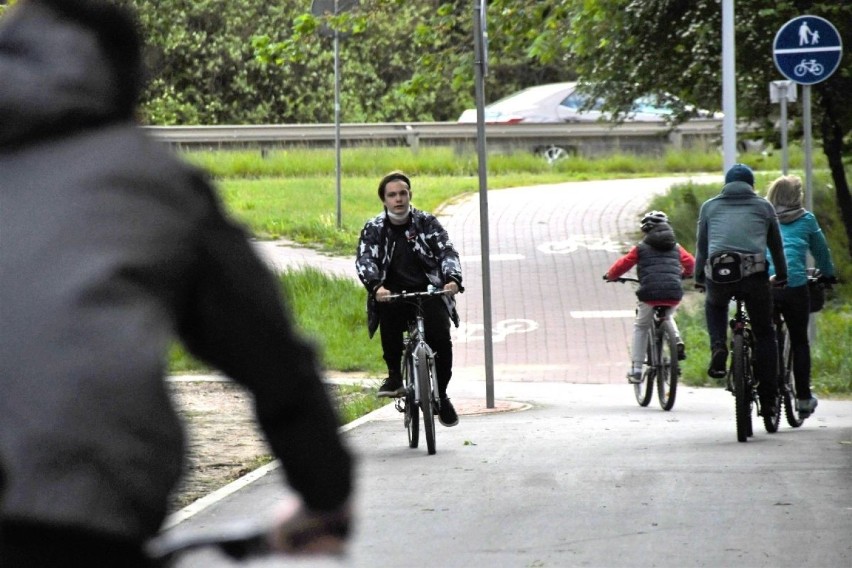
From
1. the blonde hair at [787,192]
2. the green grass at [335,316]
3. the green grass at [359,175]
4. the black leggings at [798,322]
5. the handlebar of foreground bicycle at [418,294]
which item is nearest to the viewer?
the handlebar of foreground bicycle at [418,294]

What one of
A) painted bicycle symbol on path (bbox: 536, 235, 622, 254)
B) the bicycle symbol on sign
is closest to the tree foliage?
painted bicycle symbol on path (bbox: 536, 235, 622, 254)

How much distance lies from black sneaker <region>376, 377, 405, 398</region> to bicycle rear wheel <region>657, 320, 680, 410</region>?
9.44 feet

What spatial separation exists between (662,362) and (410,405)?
3188 millimetres

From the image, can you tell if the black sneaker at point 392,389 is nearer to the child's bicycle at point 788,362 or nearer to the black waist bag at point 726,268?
the black waist bag at point 726,268

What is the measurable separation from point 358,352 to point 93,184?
537 inches

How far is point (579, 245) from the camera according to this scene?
73.6ft

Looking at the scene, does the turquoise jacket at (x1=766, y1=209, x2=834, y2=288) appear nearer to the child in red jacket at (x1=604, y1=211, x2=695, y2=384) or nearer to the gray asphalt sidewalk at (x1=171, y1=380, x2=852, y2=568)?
the gray asphalt sidewalk at (x1=171, y1=380, x2=852, y2=568)

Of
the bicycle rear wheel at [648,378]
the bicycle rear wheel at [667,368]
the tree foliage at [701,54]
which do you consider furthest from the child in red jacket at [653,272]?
the tree foliage at [701,54]

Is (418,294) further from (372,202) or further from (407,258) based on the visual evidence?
(372,202)

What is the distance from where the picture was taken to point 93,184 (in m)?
2.13

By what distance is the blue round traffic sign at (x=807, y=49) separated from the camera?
1466 centimetres

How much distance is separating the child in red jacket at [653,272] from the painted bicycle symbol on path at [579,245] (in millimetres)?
8722

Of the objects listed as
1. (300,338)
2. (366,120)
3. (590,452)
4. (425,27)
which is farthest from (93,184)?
(366,120)

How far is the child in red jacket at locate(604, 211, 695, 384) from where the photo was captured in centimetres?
1291
